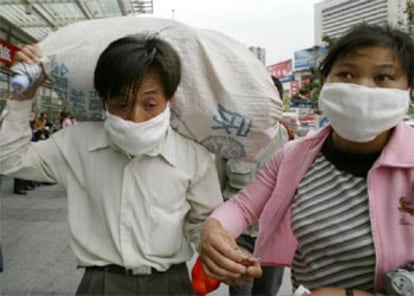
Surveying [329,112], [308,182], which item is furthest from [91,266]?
[329,112]

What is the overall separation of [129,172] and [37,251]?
318 centimetres

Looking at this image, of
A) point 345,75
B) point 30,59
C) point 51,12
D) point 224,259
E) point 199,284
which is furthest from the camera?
point 51,12

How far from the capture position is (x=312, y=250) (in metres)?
1.09

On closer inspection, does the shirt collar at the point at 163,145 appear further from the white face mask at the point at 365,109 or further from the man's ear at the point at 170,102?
the white face mask at the point at 365,109

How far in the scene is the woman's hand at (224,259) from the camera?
3.27 ft

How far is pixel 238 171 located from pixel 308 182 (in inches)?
43.1

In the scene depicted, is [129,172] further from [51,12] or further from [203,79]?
[51,12]

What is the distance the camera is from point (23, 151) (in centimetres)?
130

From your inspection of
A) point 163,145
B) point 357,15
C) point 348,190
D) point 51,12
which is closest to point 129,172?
point 163,145

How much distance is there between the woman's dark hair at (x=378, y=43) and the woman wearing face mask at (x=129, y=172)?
40cm

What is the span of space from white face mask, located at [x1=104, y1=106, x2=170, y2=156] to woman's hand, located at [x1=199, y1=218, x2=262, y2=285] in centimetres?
27

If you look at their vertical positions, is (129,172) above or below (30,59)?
below

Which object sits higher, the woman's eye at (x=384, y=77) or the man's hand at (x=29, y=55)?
the man's hand at (x=29, y=55)

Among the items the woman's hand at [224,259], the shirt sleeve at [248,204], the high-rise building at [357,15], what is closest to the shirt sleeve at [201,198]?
the shirt sleeve at [248,204]
